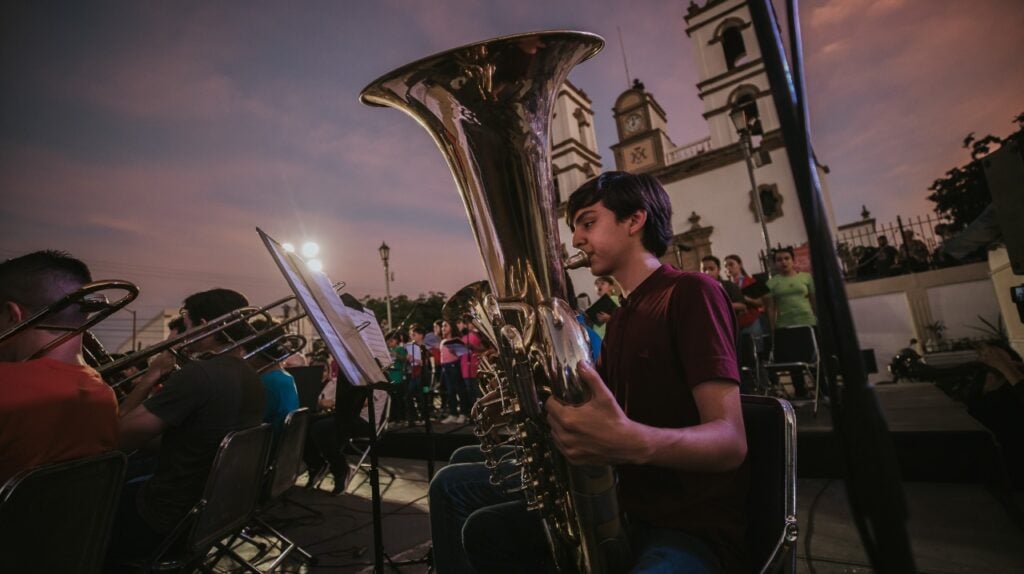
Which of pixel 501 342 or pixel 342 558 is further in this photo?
pixel 342 558

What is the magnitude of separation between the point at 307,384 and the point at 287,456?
395 cm

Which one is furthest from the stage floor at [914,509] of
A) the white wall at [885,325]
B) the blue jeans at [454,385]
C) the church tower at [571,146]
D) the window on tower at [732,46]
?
the church tower at [571,146]

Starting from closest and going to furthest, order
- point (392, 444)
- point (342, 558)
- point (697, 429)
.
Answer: point (697, 429)
point (342, 558)
point (392, 444)

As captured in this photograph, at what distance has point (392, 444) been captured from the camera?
6.25 metres

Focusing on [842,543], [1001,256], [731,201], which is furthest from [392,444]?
[731,201]

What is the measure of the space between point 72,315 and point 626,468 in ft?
8.30

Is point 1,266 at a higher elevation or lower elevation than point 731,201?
lower

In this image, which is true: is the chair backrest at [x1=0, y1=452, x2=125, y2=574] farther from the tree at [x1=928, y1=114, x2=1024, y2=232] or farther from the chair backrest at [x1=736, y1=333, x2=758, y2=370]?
the tree at [x1=928, y1=114, x2=1024, y2=232]

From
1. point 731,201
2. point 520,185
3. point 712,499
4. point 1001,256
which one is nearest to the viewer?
point 712,499

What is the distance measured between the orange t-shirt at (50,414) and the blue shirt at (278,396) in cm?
216

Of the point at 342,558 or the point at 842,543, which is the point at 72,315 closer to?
the point at 342,558

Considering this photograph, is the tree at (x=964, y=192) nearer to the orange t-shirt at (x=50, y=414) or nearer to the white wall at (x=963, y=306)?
the white wall at (x=963, y=306)

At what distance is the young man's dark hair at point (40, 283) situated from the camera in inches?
77.8

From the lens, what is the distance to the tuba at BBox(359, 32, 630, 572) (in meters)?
1.14
